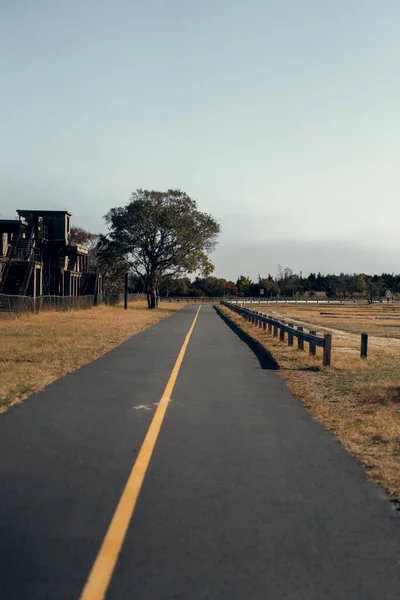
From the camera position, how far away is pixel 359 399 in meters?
10.9

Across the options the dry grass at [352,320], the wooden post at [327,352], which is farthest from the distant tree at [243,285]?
the wooden post at [327,352]

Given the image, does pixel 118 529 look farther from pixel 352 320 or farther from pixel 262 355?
pixel 352 320

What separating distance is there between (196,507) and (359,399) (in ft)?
21.1

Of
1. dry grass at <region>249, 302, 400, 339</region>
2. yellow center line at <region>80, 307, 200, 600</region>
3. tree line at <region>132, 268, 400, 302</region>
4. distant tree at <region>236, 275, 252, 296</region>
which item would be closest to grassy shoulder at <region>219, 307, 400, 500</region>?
yellow center line at <region>80, 307, 200, 600</region>

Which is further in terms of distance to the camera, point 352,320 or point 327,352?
point 352,320

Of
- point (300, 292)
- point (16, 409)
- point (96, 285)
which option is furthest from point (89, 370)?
point (300, 292)

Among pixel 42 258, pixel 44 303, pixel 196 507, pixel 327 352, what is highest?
pixel 42 258

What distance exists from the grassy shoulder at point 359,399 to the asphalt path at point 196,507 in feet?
0.91

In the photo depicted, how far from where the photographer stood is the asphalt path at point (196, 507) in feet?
12.6

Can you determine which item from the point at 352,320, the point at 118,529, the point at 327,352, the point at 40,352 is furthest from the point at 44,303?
the point at 118,529

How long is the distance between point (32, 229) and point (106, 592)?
168 feet

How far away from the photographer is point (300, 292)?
171000mm

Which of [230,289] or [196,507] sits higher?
[230,289]

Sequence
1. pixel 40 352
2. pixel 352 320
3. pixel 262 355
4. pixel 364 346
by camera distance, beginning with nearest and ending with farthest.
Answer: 1. pixel 364 346
2. pixel 40 352
3. pixel 262 355
4. pixel 352 320
